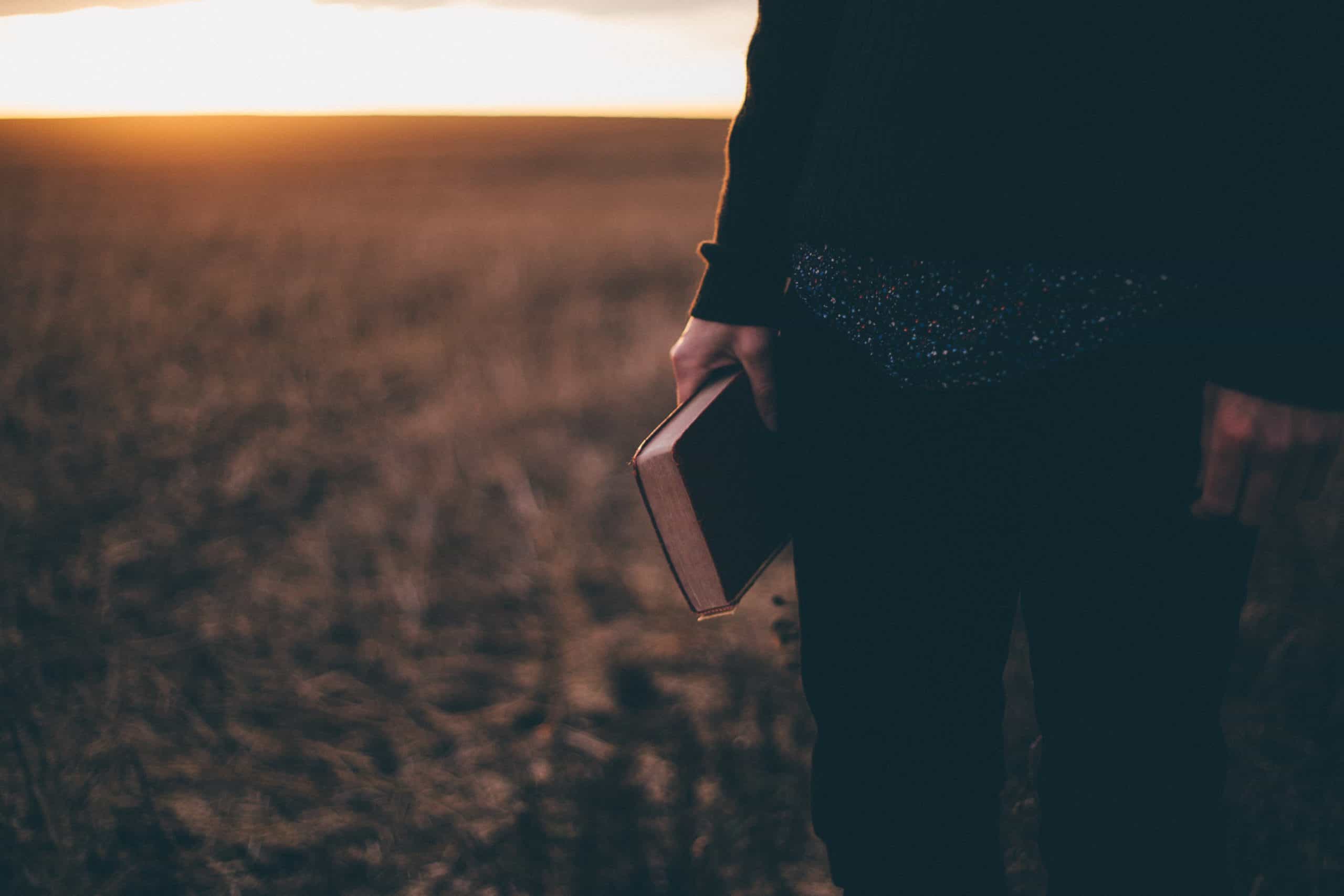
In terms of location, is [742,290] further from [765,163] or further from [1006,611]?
[1006,611]

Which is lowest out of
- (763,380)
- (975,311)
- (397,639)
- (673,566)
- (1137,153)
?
(397,639)

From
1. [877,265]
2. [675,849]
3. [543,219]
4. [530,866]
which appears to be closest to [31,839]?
[530,866]

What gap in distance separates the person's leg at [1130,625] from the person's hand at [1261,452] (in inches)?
0.8

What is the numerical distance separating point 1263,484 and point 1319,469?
43 mm

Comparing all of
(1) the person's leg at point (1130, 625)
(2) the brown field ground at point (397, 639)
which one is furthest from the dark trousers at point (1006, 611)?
(2) the brown field ground at point (397, 639)

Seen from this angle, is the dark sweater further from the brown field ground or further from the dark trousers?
the brown field ground

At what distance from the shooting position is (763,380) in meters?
0.85

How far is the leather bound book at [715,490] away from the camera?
78cm

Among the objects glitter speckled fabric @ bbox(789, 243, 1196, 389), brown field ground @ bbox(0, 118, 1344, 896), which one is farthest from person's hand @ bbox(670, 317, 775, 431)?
brown field ground @ bbox(0, 118, 1344, 896)

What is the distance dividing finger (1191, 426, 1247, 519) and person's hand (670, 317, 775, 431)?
40 centimetres

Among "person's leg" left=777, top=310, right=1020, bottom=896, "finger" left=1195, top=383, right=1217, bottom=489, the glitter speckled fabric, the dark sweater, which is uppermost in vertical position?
the dark sweater

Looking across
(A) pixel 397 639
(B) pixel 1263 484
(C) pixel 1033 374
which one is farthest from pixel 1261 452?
(A) pixel 397 639

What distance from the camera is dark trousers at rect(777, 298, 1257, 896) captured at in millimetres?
644

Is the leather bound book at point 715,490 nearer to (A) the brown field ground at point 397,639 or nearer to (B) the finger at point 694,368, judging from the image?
(B) the finger at point 694,368
